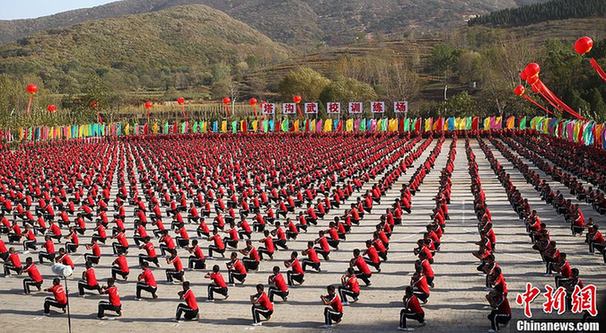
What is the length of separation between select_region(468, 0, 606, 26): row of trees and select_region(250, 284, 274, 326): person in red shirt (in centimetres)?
13673

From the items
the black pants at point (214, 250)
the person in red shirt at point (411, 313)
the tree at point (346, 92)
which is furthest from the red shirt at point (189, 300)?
the tree at point (346, 92)

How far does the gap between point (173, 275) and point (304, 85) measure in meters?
78.9

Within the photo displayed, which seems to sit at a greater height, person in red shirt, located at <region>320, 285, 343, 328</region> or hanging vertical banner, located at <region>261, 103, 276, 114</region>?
hanging vertical banner, located at <region>261, 103, 276, 114</region>

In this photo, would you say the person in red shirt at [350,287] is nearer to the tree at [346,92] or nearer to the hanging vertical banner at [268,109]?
the hanging vertical banner at [268,109]

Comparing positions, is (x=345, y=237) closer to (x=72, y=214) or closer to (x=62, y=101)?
(x=72, y=214)

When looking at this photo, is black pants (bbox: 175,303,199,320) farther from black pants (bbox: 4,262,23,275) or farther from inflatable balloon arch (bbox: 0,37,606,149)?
inflatable balloon arch (bbox: 0,37,606,149)

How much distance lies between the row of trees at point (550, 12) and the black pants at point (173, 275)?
13516cm

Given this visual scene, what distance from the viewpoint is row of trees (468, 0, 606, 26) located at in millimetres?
135125

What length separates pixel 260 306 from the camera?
12.3 meters

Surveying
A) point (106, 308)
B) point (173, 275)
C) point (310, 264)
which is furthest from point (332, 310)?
point (173, 275)

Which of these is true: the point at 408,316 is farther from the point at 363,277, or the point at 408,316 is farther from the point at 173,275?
the point at 173,275

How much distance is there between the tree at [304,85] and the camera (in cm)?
9275

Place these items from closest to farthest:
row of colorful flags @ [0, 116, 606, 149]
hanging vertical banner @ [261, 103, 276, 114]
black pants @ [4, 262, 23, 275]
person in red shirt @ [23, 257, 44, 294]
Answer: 1. person in red shirt @ [23, 257, 44, 294]
2. black pants @ [4, 262, 23, 275]
3. row of colorful flags @ [0, 116, 606, 149]
4. hanging vertical banner @ [261, 103, 276, 114]

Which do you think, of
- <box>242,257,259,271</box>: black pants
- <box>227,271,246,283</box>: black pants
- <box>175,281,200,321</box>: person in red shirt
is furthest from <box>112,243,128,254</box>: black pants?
<box>175,281,200,321</box>: person in red shirt
